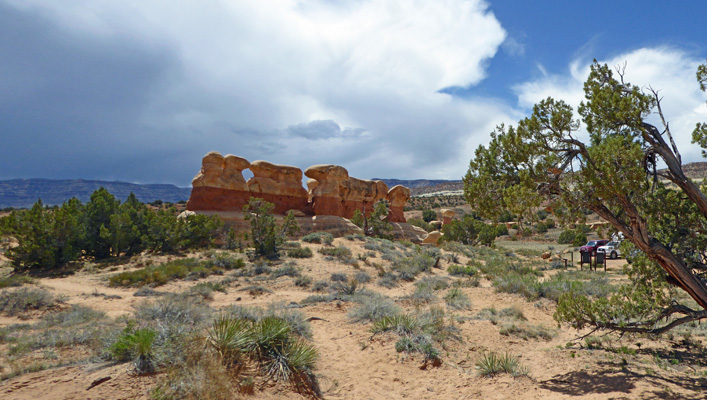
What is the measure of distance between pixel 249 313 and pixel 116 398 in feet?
13.6

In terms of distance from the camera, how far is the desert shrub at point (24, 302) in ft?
31.7

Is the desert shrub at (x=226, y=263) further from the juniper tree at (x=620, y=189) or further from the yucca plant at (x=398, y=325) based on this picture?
the juniper tree at (x=620, y=189)

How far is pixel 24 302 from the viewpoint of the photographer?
10.0 m

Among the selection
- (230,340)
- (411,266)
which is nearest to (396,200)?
(411,266)

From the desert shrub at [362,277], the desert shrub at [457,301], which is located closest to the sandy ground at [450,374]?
the desert shrub at [457,301]

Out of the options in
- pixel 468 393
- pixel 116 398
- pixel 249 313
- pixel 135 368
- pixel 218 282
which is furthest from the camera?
pixel 218 282

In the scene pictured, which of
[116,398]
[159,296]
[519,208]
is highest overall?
[519,208]

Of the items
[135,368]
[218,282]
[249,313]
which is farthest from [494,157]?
[218,282]

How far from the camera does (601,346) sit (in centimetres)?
809

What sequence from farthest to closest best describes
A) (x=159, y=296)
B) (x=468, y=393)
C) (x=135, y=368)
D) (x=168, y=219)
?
(x=168, y=219), (x=159, y=296), (x=468, y=393), (x=135, y=368)

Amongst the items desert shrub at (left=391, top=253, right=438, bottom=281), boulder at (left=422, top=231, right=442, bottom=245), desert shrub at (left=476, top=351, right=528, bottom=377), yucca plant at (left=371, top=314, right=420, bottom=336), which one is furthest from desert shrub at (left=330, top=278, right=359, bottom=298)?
boulder at (left=422, top=231, right=442, bottom=245)

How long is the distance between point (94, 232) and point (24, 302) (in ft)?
42.6

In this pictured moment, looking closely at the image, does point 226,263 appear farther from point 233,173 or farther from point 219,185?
point 233,173

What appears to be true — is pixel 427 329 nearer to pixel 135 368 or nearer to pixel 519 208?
pixel 519 208
